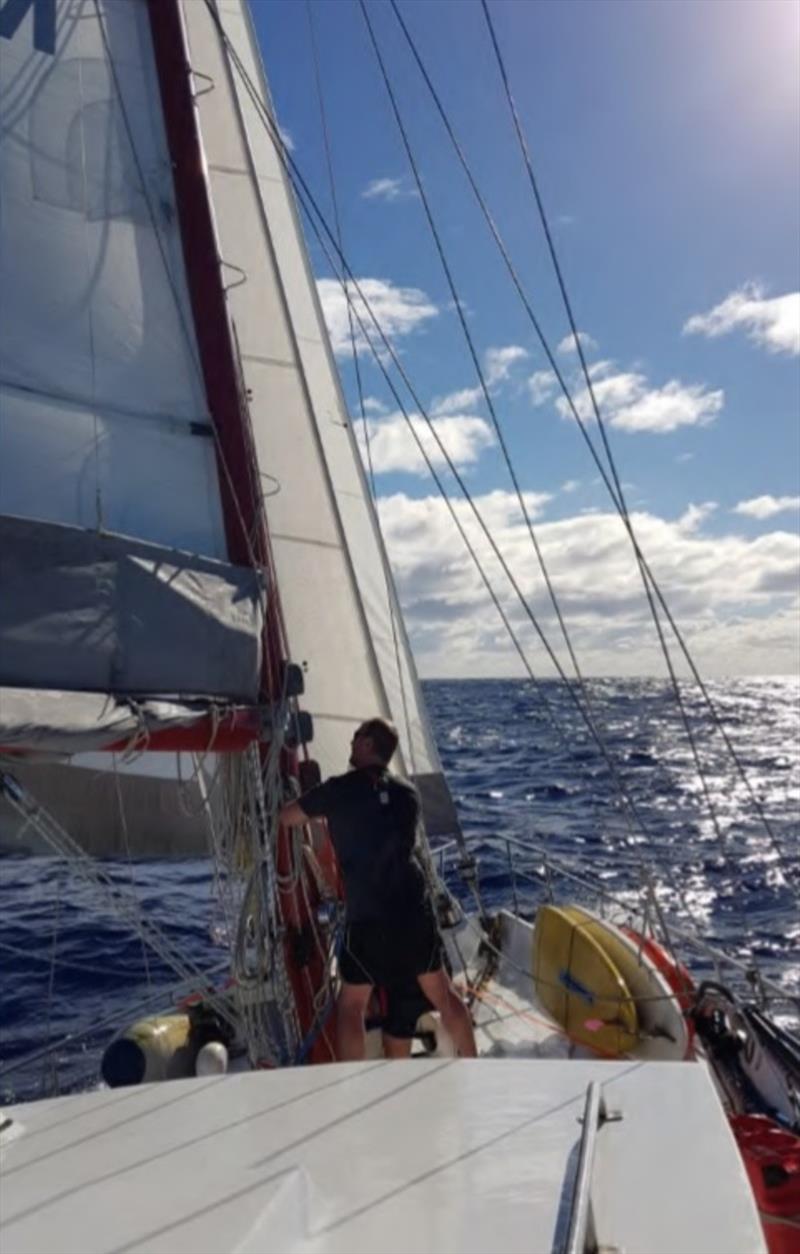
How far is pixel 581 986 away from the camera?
452cm

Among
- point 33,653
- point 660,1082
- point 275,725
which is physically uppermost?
point 33,653

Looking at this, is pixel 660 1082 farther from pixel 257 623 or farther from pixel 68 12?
pixel 68 12

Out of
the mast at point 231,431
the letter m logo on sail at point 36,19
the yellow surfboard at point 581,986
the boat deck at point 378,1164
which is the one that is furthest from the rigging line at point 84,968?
the letter m logo on sail at point 36,19

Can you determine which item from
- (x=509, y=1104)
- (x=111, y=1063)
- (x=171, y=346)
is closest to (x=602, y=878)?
(x=111, y=1063)

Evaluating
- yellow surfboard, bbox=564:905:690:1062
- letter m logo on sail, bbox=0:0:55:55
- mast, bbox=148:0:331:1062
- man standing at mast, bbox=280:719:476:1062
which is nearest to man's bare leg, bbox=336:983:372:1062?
man standing at mast, bbox=280:719:476:1062

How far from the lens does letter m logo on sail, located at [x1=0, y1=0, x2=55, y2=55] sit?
14.2 ft

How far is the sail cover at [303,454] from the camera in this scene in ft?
15.8

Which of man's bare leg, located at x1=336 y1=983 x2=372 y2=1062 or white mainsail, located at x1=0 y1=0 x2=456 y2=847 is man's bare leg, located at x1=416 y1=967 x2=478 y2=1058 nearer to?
man's bare leg, located at x1=336 y1=983 x2=372 y2=1062

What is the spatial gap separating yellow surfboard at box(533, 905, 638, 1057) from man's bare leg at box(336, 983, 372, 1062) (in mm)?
1160

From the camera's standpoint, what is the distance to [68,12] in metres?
4.50

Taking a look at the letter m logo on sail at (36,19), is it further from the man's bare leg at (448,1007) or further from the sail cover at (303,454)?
the man's bare leg at (448,1007)


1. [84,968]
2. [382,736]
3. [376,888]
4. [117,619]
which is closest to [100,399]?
[117,619]

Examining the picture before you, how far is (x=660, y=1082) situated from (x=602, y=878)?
10603mm

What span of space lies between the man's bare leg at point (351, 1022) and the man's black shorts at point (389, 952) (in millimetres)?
34
